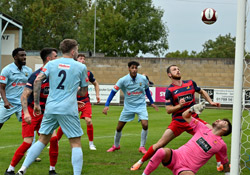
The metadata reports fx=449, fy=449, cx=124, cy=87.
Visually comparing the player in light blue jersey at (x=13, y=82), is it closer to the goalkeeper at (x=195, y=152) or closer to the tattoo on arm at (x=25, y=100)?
the tattoo on arm at (x=25, y=100)

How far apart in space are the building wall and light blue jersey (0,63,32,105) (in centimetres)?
2225

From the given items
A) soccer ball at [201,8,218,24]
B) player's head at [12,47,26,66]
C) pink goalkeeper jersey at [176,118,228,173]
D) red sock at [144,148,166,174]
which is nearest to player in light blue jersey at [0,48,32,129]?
player's head at [12,47,26,66]

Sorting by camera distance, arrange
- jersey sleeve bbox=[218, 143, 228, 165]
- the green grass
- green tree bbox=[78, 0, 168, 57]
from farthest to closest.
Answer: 1. green tree bbox=[78, 0, 168, 57]
2. the green grass
3. jersey sleeve bbox=[218, 143, 228, 165]

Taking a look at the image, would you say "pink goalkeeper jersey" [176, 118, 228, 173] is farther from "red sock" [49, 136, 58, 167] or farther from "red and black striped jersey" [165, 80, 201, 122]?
"red sock" [49, 136, 58, 167]

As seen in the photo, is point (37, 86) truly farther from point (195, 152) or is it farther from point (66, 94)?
point (195, 152)

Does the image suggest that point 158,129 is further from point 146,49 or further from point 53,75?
point 146,49

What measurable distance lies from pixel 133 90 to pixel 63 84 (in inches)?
162

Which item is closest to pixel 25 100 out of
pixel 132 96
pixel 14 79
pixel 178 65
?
pixel 14 79

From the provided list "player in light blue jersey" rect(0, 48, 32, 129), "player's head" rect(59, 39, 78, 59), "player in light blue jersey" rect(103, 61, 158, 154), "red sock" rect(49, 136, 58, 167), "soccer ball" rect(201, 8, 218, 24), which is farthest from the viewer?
"soccer ball" rect(201, 8, 218, 24)

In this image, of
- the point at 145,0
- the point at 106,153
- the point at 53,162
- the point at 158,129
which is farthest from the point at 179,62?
the point at 145,0

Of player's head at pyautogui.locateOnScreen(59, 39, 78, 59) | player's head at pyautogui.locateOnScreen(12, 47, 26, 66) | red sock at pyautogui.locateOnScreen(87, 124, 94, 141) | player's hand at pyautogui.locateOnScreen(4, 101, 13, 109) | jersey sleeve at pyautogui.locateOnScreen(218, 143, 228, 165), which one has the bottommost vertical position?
red sock at pyautogui.locateOnScreen(87, 124, 94, 141)

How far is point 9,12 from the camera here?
2389 inches

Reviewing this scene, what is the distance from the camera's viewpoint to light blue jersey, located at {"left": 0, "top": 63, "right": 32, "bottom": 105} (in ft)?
28.4

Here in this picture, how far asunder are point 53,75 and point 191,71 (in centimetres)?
2518
